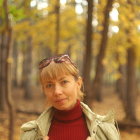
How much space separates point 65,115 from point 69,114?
0.03 m

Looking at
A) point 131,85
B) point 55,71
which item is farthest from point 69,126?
point 131,85

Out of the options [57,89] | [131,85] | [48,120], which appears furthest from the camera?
[131,85]

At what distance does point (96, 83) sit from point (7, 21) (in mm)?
2983

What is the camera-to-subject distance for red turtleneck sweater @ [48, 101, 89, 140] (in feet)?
7.41

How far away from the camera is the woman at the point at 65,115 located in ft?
7.43

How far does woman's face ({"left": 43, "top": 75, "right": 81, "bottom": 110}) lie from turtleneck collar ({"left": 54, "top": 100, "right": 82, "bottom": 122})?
1.2 inches

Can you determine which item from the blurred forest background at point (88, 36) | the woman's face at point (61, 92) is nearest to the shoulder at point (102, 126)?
the woman's face at point (61, 92)

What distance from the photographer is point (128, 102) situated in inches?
502

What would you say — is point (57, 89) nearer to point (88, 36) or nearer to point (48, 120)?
point (48, 120)

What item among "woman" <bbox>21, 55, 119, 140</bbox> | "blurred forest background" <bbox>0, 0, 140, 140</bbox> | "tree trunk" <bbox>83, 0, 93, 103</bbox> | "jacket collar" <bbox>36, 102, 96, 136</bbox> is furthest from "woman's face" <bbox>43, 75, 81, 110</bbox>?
"tree trunk" <bbox>83, 0, 93, 103</bbox>

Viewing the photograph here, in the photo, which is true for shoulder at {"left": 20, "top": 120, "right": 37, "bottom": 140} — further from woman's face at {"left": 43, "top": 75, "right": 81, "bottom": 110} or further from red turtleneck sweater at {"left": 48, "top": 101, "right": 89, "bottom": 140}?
woman's face at {"left": 43, "top": 75, "right": 81, "bottom": 110}

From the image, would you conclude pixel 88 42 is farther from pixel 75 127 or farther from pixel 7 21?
pixel 75 127

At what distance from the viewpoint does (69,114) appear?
7.51ft

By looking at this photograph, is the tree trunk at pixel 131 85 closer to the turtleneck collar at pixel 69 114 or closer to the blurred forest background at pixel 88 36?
the blurred forest background at pixel 88 36
